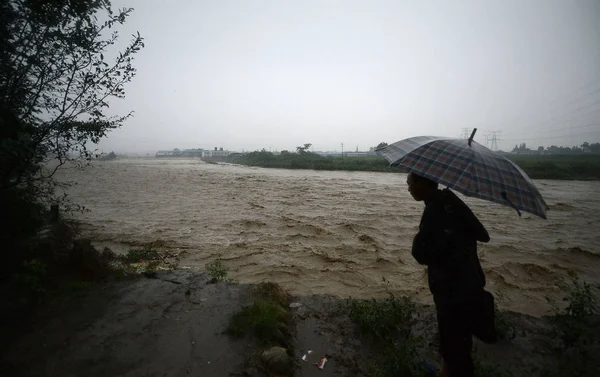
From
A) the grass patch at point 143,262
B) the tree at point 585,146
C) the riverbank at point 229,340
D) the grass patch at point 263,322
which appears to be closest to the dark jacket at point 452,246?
the riverbank at point 229,340

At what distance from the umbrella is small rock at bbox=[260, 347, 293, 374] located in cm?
249

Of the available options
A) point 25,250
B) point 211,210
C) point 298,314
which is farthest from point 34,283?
point 211,210

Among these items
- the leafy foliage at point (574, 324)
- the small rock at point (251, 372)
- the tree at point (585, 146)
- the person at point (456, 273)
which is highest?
the tree at point (585, 146)

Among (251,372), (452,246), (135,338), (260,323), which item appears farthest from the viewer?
(260,323)

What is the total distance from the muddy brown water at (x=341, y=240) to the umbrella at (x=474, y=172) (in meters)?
2.52

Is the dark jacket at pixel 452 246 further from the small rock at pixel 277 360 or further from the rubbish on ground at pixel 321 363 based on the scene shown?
the small rock at pixel 277 360

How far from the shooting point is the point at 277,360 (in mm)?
2928

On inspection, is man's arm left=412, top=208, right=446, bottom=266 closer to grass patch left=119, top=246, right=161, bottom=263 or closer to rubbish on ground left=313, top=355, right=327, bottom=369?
rubbish on ground left=313, top=355, right=327, bottom=369

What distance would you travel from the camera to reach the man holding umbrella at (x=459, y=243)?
2.19 meters

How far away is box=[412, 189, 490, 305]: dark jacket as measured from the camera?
2209 mm

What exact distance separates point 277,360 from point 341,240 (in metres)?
5.73

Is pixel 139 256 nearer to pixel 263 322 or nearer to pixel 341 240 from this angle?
pixel 263 322

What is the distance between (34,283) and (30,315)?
0.38 meters

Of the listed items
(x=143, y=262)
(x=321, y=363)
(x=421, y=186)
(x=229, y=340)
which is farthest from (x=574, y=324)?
(x=143, y=262)
